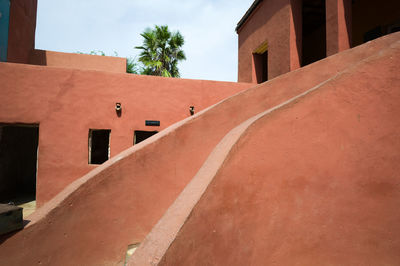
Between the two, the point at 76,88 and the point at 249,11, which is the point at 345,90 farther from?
the point at 249,11

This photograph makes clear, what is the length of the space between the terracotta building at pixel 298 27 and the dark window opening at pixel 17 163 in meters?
8.82

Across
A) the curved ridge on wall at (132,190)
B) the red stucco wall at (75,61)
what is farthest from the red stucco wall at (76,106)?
the red stucco wall at (75,61)

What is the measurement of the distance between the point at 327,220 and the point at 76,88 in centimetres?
609

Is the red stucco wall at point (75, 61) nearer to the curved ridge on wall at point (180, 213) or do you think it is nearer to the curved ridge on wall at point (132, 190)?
the curved ridge on wall at point (132, 190)

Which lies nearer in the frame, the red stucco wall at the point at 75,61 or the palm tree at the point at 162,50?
the red stucco wall at the point at 75,61

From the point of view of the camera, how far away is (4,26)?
6.82m

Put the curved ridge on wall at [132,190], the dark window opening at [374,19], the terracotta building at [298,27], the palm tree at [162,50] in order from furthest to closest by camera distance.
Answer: the palm tree at [162,50]
the dark window opening at [374,19]
the terracotta building at [298,27]
the curved ridge on wall at [132,190]

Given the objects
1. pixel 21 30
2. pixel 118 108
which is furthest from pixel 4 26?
pixel 118 108

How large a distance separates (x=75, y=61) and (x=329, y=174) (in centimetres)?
1003

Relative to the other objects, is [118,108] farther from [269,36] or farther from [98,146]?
[98,146]

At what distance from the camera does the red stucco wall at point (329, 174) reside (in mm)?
1963

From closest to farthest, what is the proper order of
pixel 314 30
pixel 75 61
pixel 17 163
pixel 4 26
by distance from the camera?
pixel 4 26 < pixel 17 163 < pixel 75 61 < pixel 314 30

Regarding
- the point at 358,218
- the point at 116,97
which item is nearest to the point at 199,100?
the point at 116,97

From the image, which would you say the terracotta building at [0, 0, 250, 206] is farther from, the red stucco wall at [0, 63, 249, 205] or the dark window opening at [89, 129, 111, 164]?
the dark window opening at [89, 129, 111, 164]
